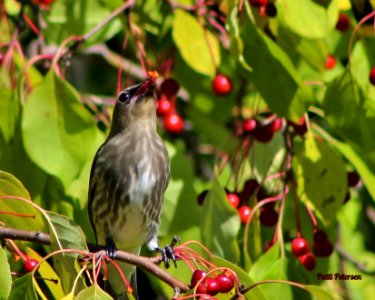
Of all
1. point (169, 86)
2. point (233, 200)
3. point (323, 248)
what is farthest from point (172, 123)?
point (323, 248)

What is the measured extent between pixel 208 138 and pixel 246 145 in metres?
1.25

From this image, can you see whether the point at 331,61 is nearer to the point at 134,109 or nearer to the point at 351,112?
the point at 351,112

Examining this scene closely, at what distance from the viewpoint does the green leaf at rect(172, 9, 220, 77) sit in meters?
4.99

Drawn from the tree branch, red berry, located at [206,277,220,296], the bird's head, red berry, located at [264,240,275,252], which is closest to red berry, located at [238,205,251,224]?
red berry, located at [264,240,275,252]

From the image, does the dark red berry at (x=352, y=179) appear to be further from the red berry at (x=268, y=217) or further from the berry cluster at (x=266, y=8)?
the berry cluster at (x=266, y=8)

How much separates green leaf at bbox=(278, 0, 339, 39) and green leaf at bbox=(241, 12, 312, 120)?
0.12 metres

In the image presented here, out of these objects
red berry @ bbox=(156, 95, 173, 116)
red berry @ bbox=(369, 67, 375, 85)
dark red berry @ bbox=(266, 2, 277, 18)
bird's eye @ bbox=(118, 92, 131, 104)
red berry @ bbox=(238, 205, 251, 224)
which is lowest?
red berry @ bbox=(238, 205, 251, 224)

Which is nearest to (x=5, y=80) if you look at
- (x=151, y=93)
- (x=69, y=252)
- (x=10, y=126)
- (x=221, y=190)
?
(x=10, y=126)

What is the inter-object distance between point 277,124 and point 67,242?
1.75 meters

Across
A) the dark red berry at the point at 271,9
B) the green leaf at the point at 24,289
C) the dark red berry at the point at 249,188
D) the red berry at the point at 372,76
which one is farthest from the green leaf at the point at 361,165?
the green leaf at the point at 24,289

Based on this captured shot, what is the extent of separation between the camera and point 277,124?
5.17 metres

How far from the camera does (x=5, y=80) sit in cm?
508

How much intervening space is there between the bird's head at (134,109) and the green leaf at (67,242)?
1.36 m

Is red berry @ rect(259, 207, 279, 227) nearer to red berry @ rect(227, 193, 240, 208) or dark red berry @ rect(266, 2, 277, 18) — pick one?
red berry @ rect(227, 193, 240, 208)
